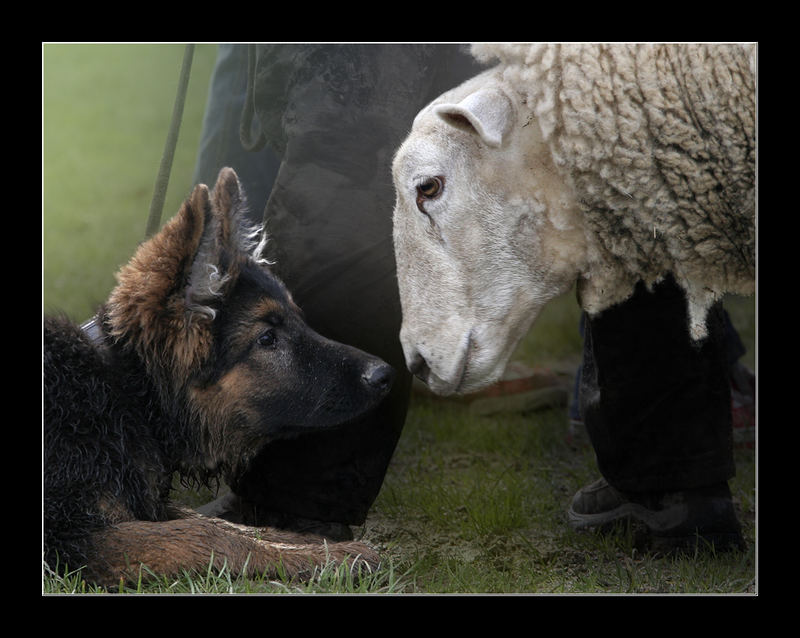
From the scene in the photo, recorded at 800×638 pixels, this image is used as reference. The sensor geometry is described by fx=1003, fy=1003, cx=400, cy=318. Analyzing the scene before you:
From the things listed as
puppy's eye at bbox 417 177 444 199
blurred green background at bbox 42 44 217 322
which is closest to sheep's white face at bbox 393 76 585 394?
puppy's eye at bbox 417 177 444 199

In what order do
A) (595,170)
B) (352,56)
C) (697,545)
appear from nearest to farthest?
1. (595,170)
2. (352,56)
3. (697,545)

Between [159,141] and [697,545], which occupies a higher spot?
[159,141]

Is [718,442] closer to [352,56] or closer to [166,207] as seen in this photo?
[352,56]

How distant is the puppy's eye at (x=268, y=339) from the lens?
13.0 ft

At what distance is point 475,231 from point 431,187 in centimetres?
23

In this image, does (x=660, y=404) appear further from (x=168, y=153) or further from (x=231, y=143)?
(x=168, y=153)

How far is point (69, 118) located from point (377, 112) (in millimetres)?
1282

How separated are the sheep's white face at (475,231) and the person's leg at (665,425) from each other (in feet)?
1.95

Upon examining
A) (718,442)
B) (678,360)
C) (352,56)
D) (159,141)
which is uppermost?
(352,56)

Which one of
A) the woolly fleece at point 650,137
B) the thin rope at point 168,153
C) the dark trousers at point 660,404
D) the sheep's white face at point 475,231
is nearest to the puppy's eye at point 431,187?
the sheep's white face at point 475,231

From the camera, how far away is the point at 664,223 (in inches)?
146

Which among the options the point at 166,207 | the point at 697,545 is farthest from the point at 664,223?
the point at 166,207

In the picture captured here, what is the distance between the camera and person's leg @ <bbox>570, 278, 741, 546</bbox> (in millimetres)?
4270

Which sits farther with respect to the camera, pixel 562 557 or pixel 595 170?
pixel 562 557
